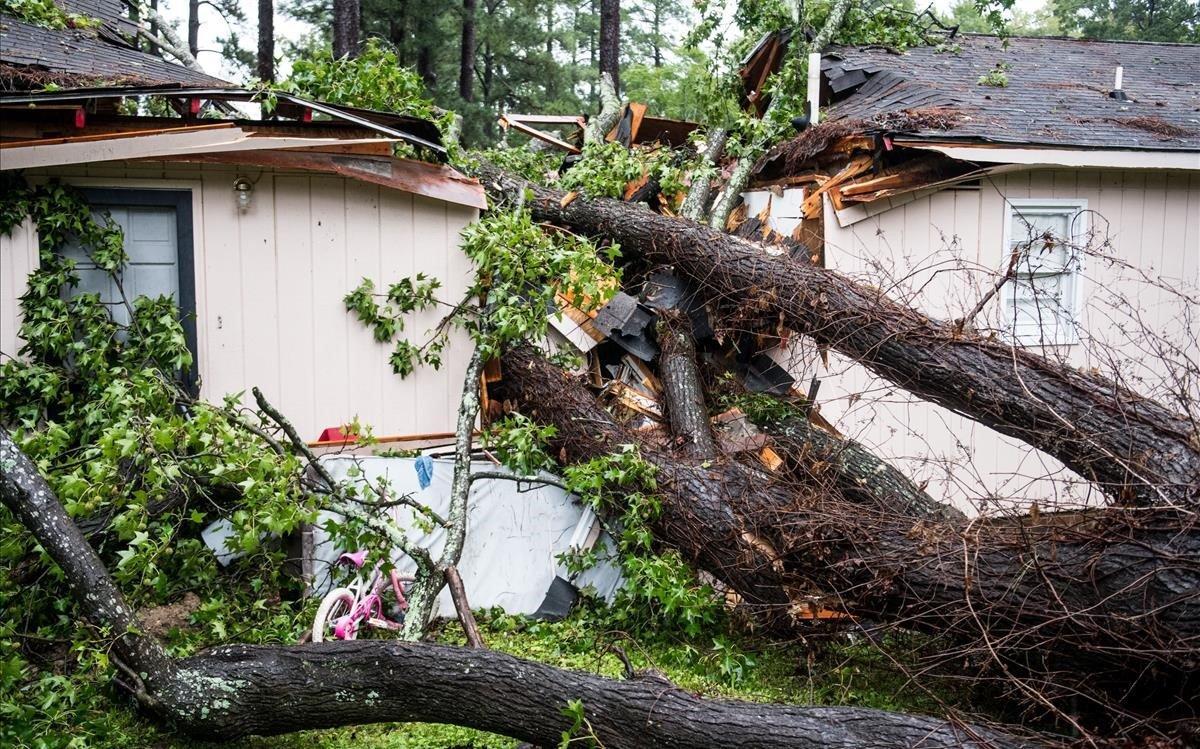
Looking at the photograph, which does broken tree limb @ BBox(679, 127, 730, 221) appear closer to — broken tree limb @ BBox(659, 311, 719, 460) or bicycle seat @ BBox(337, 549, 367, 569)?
broken tree limb @ BBox(659, 311, 719, 460)

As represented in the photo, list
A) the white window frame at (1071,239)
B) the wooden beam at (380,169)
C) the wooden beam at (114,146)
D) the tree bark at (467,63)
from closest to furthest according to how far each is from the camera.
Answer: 1. the wooden beam at (114,146)
2. the wooden beam at (380,169)
3. the white window frame at (1071,239)
4. the tree bark at (467,63)

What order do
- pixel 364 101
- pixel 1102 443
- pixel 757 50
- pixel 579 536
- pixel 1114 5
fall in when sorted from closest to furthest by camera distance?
pixel 1102 443 < pixel 579 536 < pixel 364 101 < pixel 757 50 < pixel 1114 5

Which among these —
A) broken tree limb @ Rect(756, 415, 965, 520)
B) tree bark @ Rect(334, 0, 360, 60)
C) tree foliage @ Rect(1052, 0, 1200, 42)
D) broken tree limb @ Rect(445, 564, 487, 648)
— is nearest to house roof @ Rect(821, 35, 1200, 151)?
broken tree limb @ Rect(756, 415, 965, 520)

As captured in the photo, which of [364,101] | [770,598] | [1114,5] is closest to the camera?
[770,598]

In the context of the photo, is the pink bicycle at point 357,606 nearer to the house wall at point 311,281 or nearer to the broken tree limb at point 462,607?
the broken tree limb at point 462,607

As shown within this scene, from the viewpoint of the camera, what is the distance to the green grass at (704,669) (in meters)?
5.11

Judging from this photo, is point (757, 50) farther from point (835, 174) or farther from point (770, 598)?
point (770, 598)

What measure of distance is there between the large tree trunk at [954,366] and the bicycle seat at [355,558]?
3291mm

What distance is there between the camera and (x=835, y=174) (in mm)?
9258

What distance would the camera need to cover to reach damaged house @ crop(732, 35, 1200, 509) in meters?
8.60

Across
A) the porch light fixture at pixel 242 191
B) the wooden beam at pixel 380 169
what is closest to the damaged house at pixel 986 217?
the wooden beam at pixel 380 169

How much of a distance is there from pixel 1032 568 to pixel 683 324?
3568 millimetres

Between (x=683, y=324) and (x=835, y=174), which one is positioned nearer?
(x=683, y=324)

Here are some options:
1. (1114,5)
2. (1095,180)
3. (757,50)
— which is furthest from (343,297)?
(1114,5)
